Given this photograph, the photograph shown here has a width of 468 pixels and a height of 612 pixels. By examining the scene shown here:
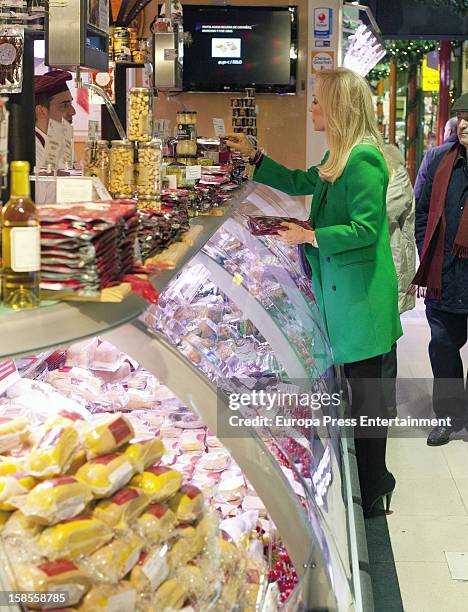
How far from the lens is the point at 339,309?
3.65 metres

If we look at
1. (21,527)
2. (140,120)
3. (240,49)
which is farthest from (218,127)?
(240,49)

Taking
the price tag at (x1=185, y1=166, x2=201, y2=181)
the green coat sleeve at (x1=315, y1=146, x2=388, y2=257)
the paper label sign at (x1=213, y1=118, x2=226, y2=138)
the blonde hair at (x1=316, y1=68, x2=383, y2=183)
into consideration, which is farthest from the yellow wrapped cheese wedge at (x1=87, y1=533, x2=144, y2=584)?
the paper label sign at (x1=213, y1=118, x2=226, y2=138)

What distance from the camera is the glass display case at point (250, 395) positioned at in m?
1.73

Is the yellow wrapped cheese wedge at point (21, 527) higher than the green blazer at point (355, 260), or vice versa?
the green blazer at point (355, 260)

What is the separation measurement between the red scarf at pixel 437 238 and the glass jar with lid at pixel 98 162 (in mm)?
2997

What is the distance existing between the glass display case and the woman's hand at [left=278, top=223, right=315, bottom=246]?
16 centimetres

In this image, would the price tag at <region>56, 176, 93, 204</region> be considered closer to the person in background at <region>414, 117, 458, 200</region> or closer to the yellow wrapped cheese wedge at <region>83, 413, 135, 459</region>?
the yellow wrapped cheese wedge at <region>83, 413, 135, 459</region>

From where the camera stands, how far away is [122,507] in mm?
1601

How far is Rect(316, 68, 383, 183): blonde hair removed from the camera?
3557 millimetres

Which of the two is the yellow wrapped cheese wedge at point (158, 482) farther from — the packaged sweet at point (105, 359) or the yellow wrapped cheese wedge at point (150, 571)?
the packaged sweet at point (105, 359)

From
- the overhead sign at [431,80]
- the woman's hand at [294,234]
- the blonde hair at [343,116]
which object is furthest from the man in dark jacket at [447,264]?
the overhead sign at [431,80]

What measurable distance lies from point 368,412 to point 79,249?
2709mm

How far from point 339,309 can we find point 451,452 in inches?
72.3

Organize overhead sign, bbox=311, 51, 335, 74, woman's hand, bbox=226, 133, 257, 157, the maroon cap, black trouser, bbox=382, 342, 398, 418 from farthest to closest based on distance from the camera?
overhead sign, bbox=311, 51, 335, 74
black trouser, bbox=382, 342, 398, 418
the maroon cap
woman's hand, bbox=226, 133, 257, 157
